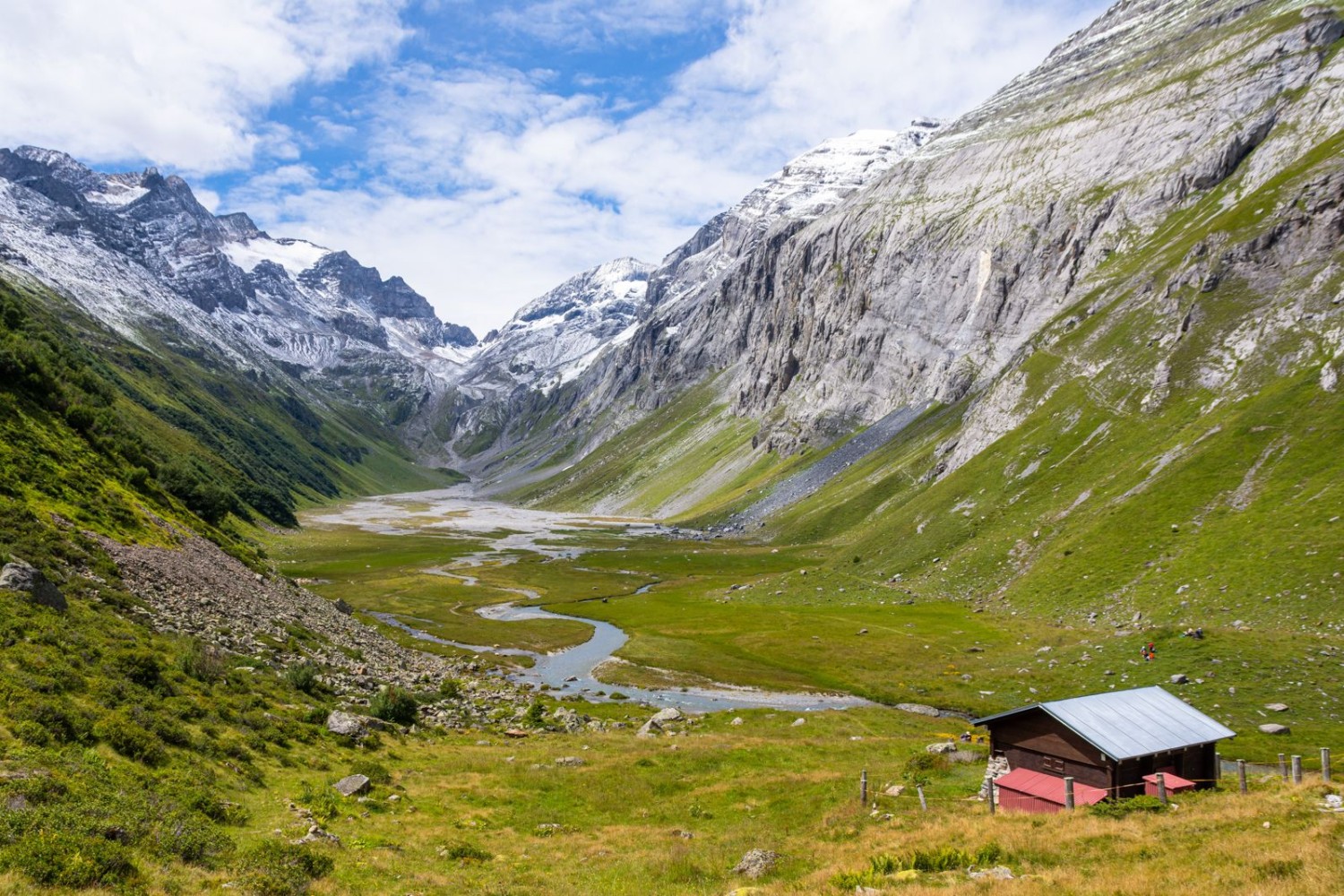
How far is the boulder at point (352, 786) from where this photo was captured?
96.7 ft

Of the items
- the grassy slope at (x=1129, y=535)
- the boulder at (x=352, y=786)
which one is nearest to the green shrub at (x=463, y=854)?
the boulder at (x=352, y=786)

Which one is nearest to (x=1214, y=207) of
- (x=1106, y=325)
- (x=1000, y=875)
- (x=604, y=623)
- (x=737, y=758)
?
(x=1106, y=325)

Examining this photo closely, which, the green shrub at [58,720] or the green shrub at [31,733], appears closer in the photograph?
the green shrub at [31,733]

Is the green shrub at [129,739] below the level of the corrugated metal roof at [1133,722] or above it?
below

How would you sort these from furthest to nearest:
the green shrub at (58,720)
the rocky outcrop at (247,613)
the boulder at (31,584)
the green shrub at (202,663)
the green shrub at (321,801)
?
the rocky outcrop at (247,613)
the green shrub at (202,663)
the boulder at (31,584)
the green shrub at (321,801)
the green shrub at (58,720)

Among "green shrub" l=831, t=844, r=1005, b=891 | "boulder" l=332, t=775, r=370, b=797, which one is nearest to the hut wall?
"green shrub" l=831, t=844, r=1005, b=891

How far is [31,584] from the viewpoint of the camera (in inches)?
1195

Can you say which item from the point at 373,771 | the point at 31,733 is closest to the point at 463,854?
the point at 373,771

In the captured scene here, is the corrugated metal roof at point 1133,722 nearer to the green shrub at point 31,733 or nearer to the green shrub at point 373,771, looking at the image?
the green shrub at point 373,771

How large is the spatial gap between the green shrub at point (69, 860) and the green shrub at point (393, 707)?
29.2m

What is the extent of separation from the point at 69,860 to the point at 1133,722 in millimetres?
36264

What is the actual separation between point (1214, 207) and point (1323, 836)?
6075 inches

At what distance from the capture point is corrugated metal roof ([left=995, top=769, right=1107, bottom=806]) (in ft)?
93.9

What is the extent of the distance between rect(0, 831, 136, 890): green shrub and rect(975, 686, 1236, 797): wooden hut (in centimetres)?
3084
